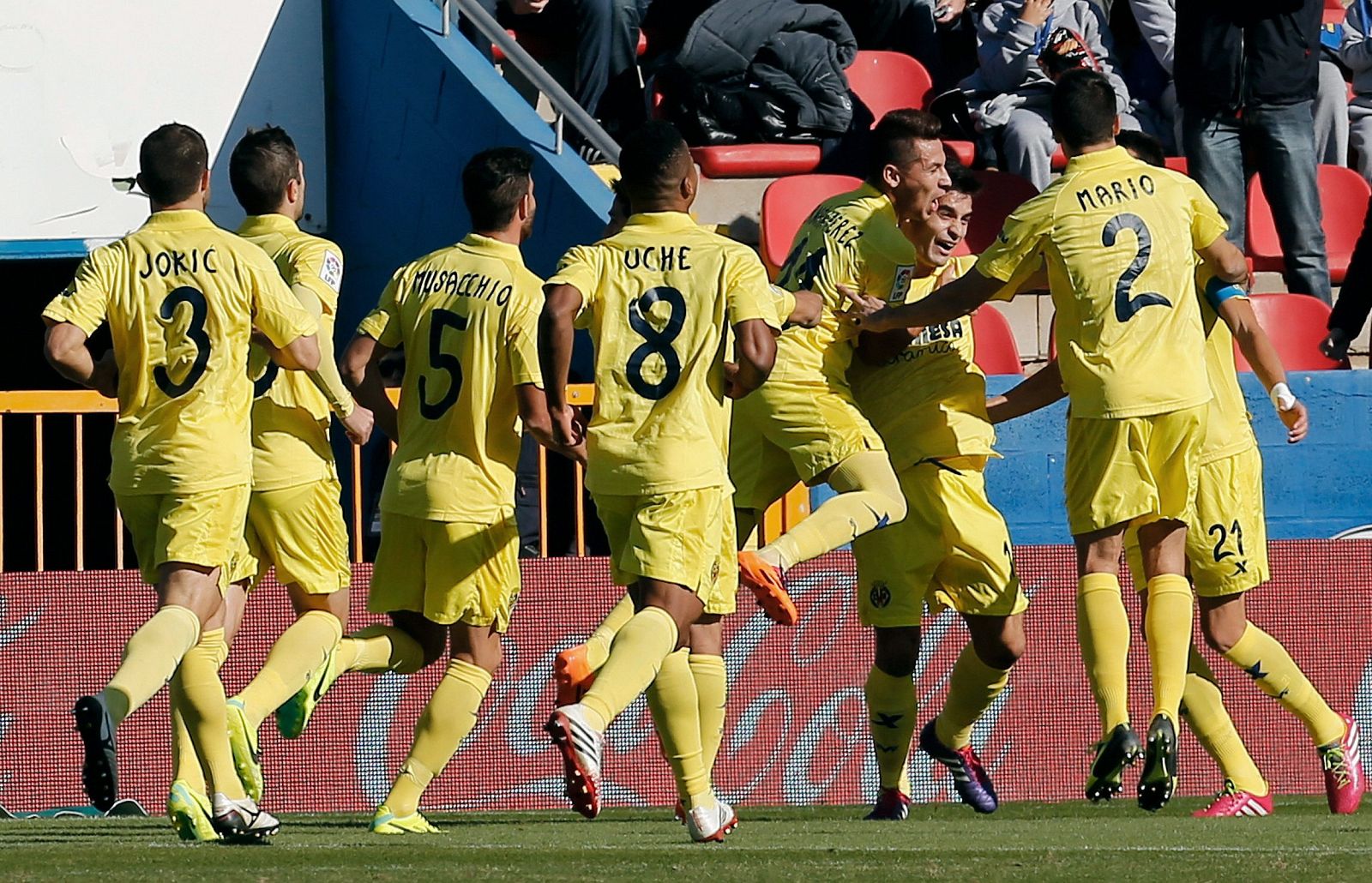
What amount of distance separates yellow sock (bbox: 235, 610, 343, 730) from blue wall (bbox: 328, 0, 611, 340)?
3.58 metres

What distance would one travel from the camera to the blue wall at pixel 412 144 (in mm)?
10422

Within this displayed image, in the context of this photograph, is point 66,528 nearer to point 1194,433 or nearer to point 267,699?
point 267,699

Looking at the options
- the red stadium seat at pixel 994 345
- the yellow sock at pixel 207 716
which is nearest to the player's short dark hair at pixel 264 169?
the yellow sock at pixel 207 716

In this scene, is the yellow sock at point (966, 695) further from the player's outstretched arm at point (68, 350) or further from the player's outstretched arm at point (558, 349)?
the player's outstretched arm at point (68, 350)

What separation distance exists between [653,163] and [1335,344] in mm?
3857

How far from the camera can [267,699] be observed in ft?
21.6

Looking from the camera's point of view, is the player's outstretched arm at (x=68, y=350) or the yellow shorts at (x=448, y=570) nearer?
the player's outstretched arm at (x=68, y=350)

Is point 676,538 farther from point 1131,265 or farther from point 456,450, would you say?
point 1131,265

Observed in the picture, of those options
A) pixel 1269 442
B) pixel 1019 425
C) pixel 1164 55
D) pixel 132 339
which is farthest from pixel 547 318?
pixel 1164 55

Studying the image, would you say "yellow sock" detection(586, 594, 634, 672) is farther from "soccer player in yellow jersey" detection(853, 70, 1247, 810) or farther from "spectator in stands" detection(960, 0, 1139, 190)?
"spectator in stands" detection(960, 0, 1139, 190)

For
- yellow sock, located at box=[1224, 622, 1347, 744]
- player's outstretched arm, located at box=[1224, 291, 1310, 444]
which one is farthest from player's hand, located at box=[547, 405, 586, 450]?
yellow sock, located at box=[1224, 622, 1347, 744]

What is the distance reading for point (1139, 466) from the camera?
21.6 feet

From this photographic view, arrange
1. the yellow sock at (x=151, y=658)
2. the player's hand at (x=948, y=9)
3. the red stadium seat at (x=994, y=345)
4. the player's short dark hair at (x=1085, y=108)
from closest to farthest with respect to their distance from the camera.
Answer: the yellow sock at (x=151, y=658) → the player's short dark hair at (x=1085, y=108) → the red stadium seat at (x=994, y=345) → the player's hand at (x=948, y=9)

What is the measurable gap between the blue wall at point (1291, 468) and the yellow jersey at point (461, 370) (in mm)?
3025
